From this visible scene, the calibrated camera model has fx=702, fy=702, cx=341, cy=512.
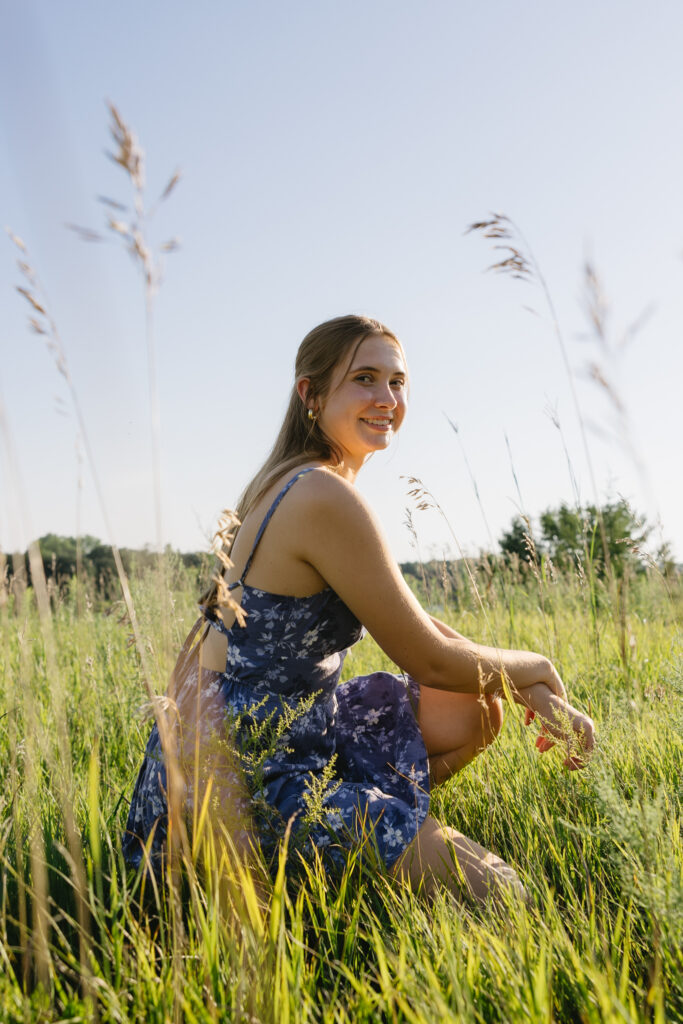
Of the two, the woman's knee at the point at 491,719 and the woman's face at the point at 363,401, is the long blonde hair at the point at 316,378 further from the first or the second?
the woman's knee at the point at 491,719

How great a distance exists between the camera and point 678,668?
6.17ft

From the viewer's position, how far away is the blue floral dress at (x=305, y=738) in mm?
1564

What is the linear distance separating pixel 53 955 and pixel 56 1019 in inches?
8.6

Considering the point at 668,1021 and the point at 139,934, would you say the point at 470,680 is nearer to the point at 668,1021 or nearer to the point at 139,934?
the point at 668,1021

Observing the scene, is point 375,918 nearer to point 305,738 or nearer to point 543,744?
point 305,738

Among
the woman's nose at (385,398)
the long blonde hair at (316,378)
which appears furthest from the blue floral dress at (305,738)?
the woman's nose at (385,398)

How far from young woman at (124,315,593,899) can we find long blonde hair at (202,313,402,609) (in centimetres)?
6

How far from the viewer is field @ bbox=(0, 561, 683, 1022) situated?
0.98 m

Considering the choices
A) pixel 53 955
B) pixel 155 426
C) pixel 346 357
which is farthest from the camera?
pixel 346 357

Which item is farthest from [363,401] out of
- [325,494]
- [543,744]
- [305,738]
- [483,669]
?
[543,744]

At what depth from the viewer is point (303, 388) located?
228cm

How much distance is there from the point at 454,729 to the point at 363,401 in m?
1.06

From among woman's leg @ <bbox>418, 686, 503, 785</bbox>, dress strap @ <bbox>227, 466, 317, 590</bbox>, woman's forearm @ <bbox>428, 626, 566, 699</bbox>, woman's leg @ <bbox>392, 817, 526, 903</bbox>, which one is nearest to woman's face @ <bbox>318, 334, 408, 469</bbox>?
dress strap @ <bbox>227, 466, 317, 590</bbox>

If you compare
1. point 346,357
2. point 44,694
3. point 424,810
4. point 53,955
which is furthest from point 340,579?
point 44,694
